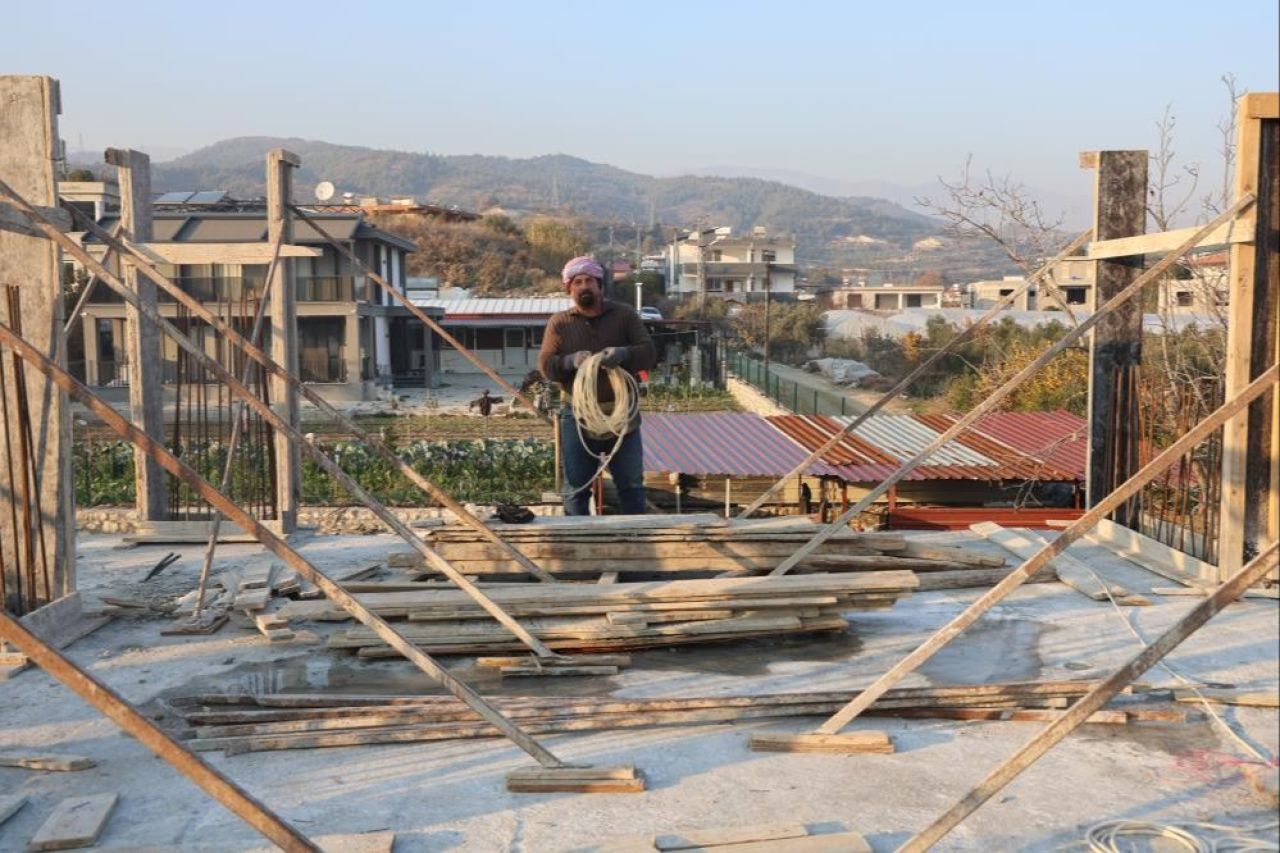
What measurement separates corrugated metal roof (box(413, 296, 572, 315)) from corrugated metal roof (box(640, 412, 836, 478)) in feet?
102

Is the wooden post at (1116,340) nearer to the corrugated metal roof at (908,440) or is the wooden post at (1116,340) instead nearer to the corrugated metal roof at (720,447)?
the corrugated metal roof at (908,440)

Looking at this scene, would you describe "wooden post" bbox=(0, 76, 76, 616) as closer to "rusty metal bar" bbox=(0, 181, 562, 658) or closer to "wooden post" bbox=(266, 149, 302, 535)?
"rusty metal bar" bbox=(0, 181, 562, 658)

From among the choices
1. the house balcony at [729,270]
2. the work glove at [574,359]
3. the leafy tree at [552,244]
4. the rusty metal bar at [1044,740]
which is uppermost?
the leafy tree at [552,244]

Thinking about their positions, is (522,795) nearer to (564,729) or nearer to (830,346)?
(564,729)

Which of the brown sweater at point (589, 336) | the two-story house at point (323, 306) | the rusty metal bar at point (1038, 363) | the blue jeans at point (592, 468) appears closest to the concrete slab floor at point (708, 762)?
the rusty metal bar at point (1038, 363)

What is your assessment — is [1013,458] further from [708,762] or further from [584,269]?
[708,762]

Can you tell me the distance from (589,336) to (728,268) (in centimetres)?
8753

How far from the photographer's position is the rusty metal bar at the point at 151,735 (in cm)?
367

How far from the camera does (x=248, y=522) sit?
14.1 feet

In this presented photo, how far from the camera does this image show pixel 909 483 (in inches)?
566

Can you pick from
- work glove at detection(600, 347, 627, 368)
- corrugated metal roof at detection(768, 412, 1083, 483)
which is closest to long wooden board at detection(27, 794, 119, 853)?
work glove at detection(600, 347, 627, 368)

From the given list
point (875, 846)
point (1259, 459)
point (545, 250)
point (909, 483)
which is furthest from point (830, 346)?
point (875, 846)

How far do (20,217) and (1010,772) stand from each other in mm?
6107

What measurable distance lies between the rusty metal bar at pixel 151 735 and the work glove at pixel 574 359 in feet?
16.6
